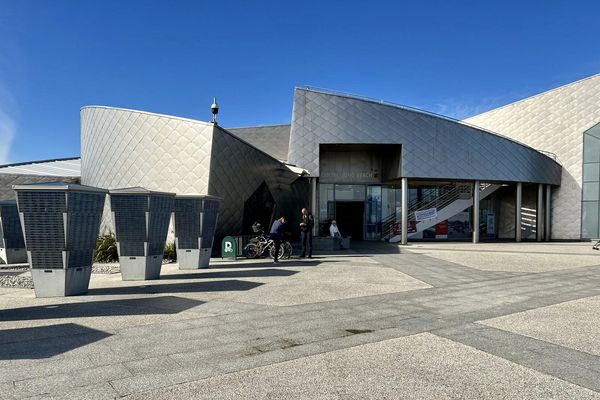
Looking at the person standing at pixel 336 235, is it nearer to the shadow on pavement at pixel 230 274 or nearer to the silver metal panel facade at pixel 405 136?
the silver metal panel facade at pixel 405 136

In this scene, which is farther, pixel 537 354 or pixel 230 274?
pixel 230 274

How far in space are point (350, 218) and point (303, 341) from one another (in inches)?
1005

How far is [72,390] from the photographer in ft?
11.3

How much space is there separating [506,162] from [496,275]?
18384mm

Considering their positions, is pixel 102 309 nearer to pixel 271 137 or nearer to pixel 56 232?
pixel 56 232

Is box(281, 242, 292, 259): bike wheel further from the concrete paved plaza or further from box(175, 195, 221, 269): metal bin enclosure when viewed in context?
the concrete paved plaza

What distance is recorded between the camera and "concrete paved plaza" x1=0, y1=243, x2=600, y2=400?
3584 millimetres

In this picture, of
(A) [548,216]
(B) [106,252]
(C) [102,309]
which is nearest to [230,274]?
(C) [102,309]

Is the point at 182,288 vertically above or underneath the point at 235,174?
underneath

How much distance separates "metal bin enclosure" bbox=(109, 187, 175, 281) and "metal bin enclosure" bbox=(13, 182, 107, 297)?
5.97 ft

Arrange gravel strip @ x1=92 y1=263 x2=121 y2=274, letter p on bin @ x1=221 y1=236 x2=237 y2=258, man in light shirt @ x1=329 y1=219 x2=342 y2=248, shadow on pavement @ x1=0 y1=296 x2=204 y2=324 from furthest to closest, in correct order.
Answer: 1. man in light shirt @ x1=329 y1=219 x2=342 y2=248
2. letter p on bin @ x1=221 y1=236 x2=237 y2=258
3. gravel strip @ x1=92 y1=263 x2=121 y2=274
4. shadow on pavement @ x1=0 y1=296 x2=204 y2=324

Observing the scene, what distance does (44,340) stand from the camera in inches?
191

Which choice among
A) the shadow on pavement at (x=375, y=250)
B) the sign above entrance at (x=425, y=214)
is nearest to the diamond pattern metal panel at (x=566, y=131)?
the sign above entrance at (x=425, y=214)

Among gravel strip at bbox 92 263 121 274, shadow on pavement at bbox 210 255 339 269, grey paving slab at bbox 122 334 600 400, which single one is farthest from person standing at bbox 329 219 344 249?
grey paving slab at bbox 122 334 600 400
